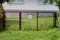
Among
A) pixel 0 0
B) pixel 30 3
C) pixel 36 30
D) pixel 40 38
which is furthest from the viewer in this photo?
pixel 0 0

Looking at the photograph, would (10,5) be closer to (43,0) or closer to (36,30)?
(43,0)

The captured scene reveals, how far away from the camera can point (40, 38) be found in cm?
1078

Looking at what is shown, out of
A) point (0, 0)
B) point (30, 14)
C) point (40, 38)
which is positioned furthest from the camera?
point (0, 0)

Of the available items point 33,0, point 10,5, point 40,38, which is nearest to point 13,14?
point 10,5

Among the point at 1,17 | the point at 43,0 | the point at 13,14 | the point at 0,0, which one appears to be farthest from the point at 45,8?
the point at 1,17

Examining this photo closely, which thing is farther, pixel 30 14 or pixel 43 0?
pixel 43 0

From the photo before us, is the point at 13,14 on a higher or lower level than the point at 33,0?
lower

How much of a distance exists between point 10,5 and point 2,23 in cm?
1102

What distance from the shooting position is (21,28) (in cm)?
1388

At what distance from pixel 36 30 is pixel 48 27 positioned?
1.12 m

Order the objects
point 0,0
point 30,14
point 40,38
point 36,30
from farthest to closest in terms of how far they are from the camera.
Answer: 1. point 0,0
2. point 30,14
3. point 36,30
4. point 40,38

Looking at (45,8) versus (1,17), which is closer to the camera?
(1,17)

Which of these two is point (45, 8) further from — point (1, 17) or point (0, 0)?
point (1, 17)

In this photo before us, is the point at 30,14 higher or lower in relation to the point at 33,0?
lower
